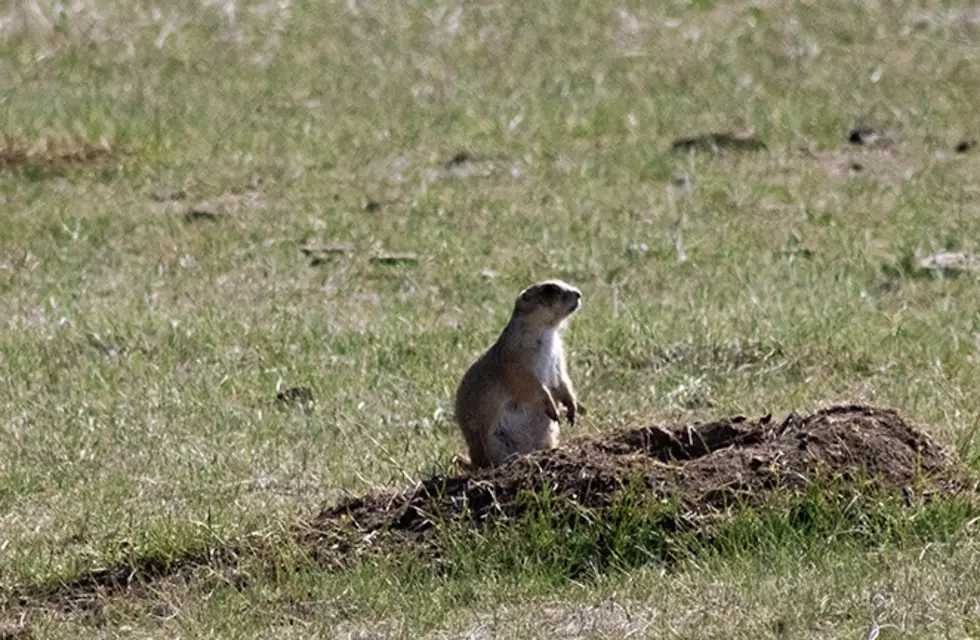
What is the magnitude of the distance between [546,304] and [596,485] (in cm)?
110

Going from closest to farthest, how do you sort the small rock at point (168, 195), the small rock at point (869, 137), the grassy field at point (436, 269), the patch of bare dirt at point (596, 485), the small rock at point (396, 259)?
1. the grassy field at point (436, 269)
2. the patch of bare dirt at point (596, 485)
3. the small rock at point (396, 259)
4. the small rock at point (168, 195)
5. the small rock at point (869, 137)

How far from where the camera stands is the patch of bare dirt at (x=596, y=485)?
7.14 m

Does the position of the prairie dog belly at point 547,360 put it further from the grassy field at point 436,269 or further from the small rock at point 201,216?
the small rock at point 201,216

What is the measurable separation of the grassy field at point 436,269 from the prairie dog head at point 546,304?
0.70 metres

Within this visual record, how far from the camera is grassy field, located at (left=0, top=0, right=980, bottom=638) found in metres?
6.86

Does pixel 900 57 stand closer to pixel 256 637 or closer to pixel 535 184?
pixel 535 184

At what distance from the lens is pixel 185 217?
13406mm

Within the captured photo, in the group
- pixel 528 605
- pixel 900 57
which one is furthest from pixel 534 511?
pixel 900 57

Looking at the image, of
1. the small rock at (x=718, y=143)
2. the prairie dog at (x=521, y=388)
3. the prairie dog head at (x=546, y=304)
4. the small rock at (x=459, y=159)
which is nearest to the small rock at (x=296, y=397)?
the prairie dog at (x=521, y=388)

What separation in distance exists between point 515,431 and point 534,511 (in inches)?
34.8

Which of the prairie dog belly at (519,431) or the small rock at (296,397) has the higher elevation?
the prairie dog belly at (519,431)

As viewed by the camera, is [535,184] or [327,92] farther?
[327,92]

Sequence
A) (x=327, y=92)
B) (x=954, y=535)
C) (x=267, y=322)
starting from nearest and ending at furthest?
1. (x=954, y=535)
2. (x=267, y=322)
3. (x=327, y=92)

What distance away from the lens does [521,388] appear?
7949 millimetres
